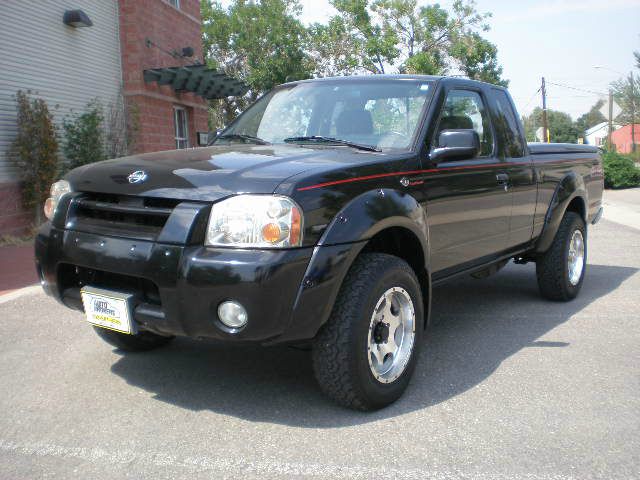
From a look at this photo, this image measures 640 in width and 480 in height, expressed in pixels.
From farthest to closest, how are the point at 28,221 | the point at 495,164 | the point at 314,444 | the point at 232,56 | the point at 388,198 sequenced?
the point at 232,56 < the point at 28,221 < the point at 495,164 < the point at 388,198 < the point at 314,444

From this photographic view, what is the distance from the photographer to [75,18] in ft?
39.5

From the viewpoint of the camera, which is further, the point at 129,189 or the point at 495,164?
the point at 495,164

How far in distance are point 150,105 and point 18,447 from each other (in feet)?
40.4

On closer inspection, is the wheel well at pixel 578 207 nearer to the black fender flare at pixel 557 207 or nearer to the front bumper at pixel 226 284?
the black fender flare at pixel 557 207

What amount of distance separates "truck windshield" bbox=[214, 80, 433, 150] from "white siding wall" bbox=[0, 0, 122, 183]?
7.47 meters

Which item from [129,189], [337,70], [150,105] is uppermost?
[337,70]

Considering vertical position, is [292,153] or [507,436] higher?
[292,153]

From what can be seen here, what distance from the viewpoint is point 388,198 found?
3.39 m

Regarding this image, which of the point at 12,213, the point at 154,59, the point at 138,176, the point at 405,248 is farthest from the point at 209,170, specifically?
the point at 154,59

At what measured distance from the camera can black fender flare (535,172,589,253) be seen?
18.0ft

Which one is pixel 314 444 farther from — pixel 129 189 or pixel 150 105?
pixel 150 105

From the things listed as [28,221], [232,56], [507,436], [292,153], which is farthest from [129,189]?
[232,56]

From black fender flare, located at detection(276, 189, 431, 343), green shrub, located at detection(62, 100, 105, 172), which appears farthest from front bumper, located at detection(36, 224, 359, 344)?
green shrub, located at detection(62, 100, 105, 172)

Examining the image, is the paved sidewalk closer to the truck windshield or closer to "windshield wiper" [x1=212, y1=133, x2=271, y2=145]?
"windshield wiper" [x1=212, y1=133, x2=271, y2=145]
